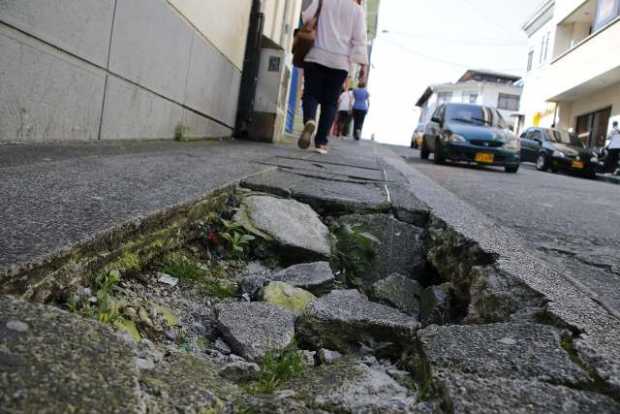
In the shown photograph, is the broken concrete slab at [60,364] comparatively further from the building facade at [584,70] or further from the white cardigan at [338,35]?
the building facade at [584,70]

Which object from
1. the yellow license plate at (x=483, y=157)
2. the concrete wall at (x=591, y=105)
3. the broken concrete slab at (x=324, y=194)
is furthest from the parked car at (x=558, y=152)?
the broken concrete slab at (x=324, y=194)

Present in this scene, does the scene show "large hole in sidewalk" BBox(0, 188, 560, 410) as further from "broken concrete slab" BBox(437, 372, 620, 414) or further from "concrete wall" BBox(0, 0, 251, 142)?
"concrete wall" BBox(0, 0, 251, 142)

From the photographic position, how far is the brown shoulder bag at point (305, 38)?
606cm

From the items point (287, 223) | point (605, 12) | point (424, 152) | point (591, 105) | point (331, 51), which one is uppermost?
point (605, 12)

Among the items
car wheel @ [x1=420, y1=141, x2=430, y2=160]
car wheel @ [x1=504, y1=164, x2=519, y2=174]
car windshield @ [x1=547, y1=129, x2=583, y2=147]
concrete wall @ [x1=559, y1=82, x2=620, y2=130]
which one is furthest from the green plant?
concrete wall @ [x1=559, y1=82, x2=620, y2=130]

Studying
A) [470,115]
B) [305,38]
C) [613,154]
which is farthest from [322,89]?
[613,154]

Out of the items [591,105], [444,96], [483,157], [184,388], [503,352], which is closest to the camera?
[184,388]

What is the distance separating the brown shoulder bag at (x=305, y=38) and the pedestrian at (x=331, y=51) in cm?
3

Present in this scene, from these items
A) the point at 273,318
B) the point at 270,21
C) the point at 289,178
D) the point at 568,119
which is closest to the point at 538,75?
the point at 568,119

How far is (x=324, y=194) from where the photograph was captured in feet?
10.1

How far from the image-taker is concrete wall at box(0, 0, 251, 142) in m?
2.88

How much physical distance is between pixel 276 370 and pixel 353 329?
14.0 inches

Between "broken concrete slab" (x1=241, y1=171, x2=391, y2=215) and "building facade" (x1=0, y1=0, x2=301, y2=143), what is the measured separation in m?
1.25

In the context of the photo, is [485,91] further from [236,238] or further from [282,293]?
[282,293]
